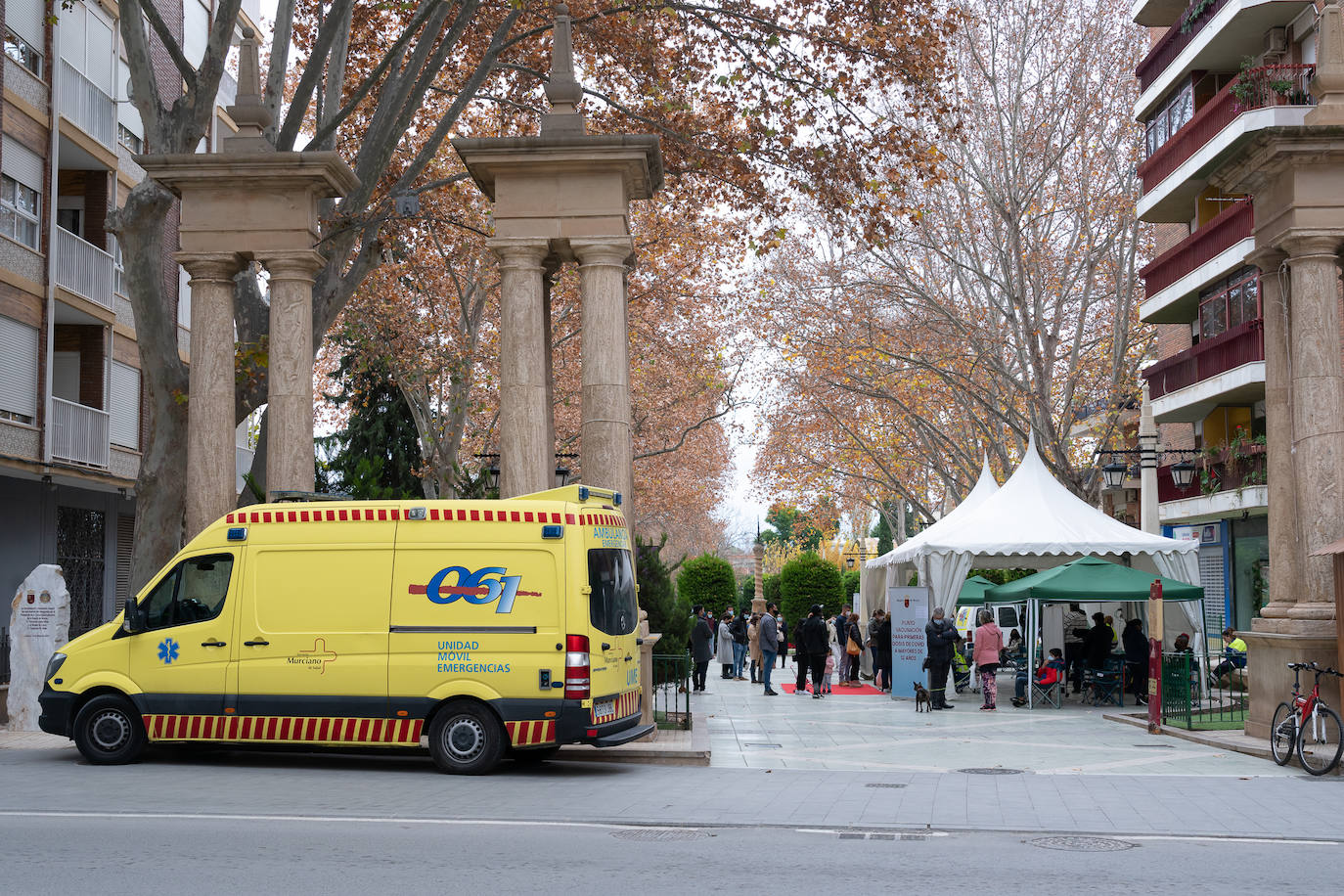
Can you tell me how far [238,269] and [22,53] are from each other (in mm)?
11807

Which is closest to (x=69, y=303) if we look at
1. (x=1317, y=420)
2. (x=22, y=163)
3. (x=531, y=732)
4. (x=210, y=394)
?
(x=22, y=163)

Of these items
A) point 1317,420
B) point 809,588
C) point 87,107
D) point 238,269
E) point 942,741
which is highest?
point 87,107

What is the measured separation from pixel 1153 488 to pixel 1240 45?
35.5 feet

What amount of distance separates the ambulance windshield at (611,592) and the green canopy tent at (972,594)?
41.2 feet

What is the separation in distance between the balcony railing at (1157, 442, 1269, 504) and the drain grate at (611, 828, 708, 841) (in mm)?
23118

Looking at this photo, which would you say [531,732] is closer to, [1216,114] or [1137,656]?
[1137,656]

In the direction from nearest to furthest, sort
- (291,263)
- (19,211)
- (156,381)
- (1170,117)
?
(291,263) < (156,381) < (19,211) < (1170,117)

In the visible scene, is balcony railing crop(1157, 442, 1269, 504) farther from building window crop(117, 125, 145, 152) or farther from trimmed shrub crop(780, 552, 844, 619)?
building window crop(117, 125, 145, 152)

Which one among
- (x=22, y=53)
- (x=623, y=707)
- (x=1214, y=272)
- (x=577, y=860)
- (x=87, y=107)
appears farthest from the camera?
(x=1214, y=272)

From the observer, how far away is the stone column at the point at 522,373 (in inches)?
603

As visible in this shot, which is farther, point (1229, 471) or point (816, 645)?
point (1229, 471)

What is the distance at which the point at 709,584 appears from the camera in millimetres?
51469

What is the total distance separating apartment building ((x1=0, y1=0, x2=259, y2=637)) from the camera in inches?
957

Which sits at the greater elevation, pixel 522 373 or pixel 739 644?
pixel 522 373
